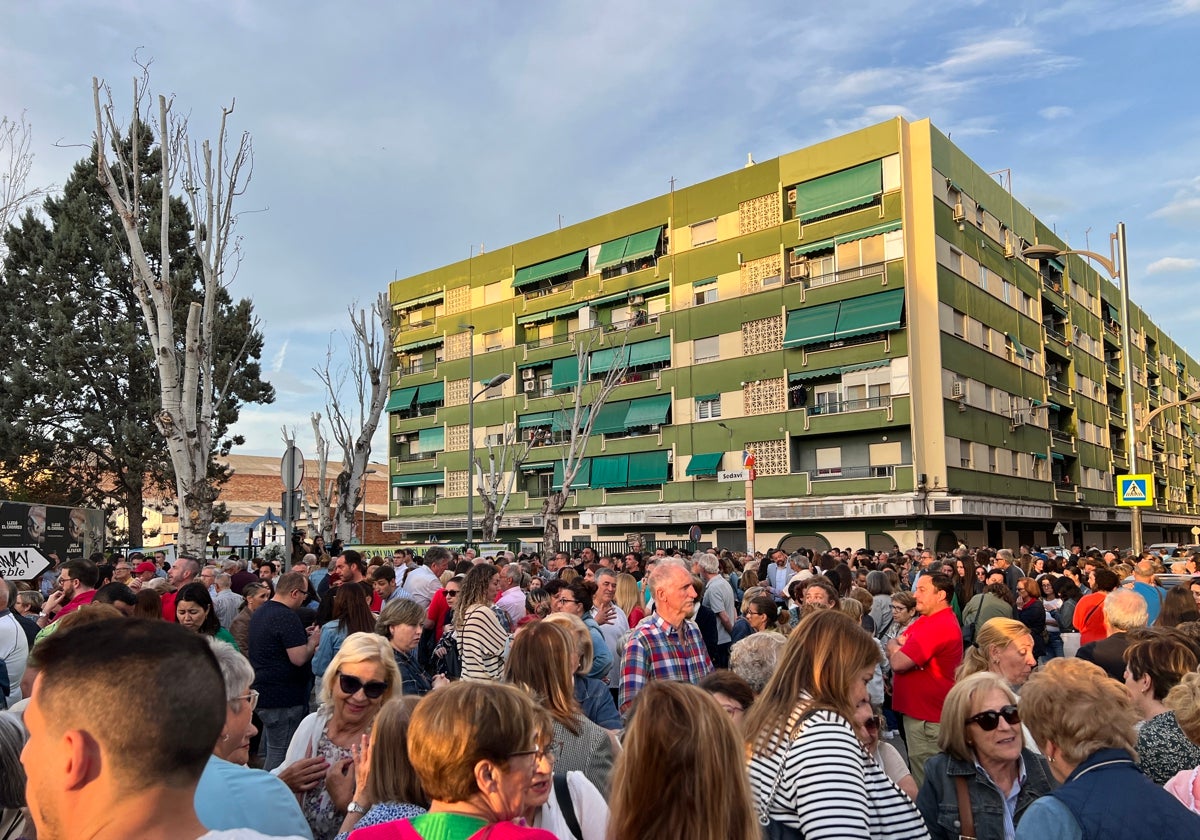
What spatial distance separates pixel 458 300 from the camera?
52500mm

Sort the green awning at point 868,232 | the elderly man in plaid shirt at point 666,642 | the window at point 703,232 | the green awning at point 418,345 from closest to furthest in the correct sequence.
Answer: the elderly man in plaid shirt at point 666,642
the green awning at point 868,232
the window at point 703,232
the green awning at point 418,345

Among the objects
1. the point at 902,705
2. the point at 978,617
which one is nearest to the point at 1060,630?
the point at 978,617

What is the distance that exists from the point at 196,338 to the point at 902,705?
13.2 m

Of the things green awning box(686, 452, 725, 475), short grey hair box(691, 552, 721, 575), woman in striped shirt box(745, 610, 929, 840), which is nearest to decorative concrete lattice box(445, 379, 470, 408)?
green awning box(686, 452, 725, 475)

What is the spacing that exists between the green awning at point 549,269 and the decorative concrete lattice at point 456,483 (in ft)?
35.0

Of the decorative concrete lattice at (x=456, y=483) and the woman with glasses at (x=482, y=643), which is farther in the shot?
the decorative concrete lattice at (x=456, y=483)

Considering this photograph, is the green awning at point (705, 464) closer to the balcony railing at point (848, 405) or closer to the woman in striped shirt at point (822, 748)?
the balcony railing at point (848, 405)

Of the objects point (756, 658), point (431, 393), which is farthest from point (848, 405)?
point (756, 658)

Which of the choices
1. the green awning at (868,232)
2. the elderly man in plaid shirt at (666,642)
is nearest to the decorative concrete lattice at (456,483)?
the green awning at (868,232)

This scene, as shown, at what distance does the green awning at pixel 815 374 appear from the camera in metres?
35.8

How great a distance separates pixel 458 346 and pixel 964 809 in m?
49.4

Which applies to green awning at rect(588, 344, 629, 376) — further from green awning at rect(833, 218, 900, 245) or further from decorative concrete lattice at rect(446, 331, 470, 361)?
green awning at rect(833, 218, 900, 245)

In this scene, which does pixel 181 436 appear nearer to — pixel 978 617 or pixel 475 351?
pixel 978 617

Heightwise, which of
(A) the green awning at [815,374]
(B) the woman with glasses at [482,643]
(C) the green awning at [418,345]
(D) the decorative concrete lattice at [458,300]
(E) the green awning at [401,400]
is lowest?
(B) the woman with glasses at [482,643]
